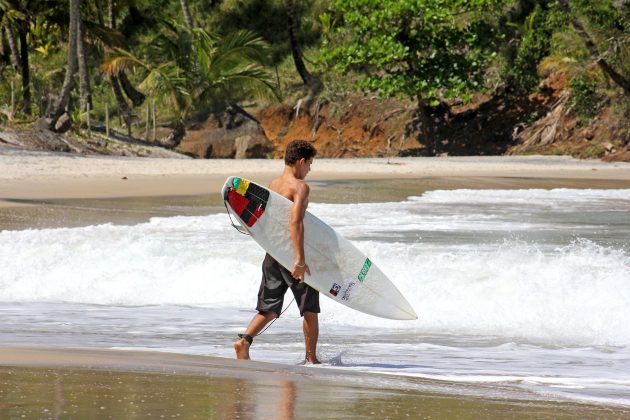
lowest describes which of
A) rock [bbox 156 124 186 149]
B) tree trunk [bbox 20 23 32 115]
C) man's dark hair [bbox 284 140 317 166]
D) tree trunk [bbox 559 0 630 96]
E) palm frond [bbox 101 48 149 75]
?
rock [bbox 156 124 186 149]

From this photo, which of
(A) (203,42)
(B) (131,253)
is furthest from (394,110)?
(B) (131,253)

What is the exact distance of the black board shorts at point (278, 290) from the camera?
5.98 meters

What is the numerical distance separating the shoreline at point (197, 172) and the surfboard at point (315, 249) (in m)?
7.91

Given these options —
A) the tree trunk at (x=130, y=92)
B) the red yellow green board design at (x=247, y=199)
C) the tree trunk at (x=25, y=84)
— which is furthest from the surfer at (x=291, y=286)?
the tree trunk at (x=130, y=92)

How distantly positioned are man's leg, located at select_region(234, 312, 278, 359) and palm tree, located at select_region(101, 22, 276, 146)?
21.1 meters

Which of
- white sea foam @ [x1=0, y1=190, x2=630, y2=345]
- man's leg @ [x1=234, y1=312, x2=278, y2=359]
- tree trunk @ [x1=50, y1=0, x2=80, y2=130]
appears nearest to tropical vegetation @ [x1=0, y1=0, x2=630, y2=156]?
tree trunk @ [x1=50, y1=0, x2=80, y2=130]

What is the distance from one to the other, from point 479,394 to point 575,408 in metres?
0.43

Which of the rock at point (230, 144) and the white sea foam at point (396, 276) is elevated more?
the white sea foam at point (396, 276)

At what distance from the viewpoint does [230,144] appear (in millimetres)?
29453

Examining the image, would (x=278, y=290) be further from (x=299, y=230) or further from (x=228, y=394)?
(x=228, y=394)

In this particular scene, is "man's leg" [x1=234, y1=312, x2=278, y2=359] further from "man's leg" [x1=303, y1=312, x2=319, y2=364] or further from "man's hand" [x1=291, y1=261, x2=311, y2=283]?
"man's hand" [x1=291, y1=261, x2=311, y2=283]

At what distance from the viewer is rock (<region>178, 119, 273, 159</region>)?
29188mm

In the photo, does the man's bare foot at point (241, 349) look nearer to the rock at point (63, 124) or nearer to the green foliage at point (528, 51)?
the rock at point (63, 124)

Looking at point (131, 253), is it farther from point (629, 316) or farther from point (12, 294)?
point (629, 316)
